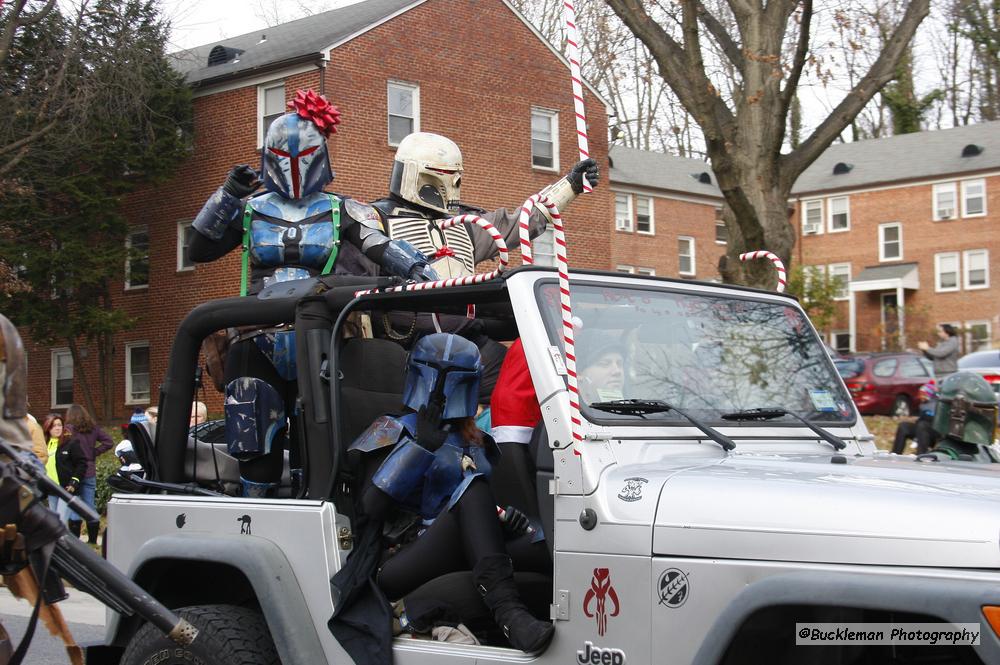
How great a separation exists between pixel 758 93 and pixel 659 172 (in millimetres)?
30634

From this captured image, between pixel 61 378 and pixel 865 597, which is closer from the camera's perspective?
pixel 865 597

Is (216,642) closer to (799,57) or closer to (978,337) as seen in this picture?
(799,57)

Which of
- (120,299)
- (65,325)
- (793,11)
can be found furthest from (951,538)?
(120,299)

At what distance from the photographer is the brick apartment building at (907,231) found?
143ft

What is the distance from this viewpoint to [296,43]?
27297mm

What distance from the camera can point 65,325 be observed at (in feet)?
88.3

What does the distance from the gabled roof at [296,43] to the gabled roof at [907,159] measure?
69.6ft

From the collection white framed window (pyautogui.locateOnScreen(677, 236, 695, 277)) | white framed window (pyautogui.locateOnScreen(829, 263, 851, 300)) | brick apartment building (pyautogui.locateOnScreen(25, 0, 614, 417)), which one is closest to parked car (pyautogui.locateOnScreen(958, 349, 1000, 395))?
brick apartment building (pyautogui.locateOnScreen(25, 0, 614, 417))

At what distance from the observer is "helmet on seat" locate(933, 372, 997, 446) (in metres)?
4.94

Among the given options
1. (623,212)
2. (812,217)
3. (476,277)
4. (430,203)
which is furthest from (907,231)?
(476,277)

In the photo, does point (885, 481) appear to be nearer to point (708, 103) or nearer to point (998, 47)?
point (708, 103)

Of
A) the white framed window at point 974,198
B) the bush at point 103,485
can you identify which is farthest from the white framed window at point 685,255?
the bush at point 103,485

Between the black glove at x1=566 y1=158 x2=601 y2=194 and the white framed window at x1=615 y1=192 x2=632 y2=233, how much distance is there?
35.1 metres

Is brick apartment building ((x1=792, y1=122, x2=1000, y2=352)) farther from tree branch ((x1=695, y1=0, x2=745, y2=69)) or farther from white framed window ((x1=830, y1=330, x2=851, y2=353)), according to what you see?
tree branch ((x1=695, y1=0, x2=745, y2=69))
